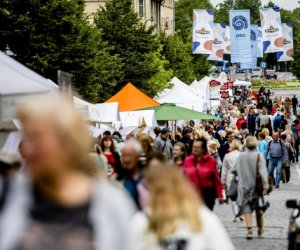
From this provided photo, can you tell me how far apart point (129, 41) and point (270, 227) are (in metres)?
37.6

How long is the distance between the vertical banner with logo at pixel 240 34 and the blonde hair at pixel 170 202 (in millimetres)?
60987

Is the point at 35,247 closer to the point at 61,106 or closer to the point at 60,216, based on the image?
the point at 60,216

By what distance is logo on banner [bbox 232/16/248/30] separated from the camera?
67.4 m

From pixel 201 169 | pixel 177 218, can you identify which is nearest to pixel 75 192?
pixel 177 218

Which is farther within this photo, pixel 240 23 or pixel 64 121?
pixel 240 23

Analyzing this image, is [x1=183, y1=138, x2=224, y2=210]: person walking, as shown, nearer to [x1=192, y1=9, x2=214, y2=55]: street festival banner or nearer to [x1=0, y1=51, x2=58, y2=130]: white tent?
[x1=0, y1=51, x2=58, y2=130]: white tent

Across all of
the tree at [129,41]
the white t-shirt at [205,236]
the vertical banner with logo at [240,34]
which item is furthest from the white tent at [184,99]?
Answer: the white t-shirt at [205,236]

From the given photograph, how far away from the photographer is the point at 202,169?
44.6ft

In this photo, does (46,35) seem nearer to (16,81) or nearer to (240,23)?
(16,81)

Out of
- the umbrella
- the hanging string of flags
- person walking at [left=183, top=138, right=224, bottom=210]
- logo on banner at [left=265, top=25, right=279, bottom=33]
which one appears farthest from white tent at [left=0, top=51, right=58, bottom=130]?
logo on banner at [left=265, top=25, right=279, bottom=33]

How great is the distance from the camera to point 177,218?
5.91 m

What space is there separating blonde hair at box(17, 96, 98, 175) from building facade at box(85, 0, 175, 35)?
233 ft

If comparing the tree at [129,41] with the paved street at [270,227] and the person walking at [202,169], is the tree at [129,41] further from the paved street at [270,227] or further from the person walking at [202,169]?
the person walking at [202,169]

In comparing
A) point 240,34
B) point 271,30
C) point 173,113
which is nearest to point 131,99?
point 173,113
